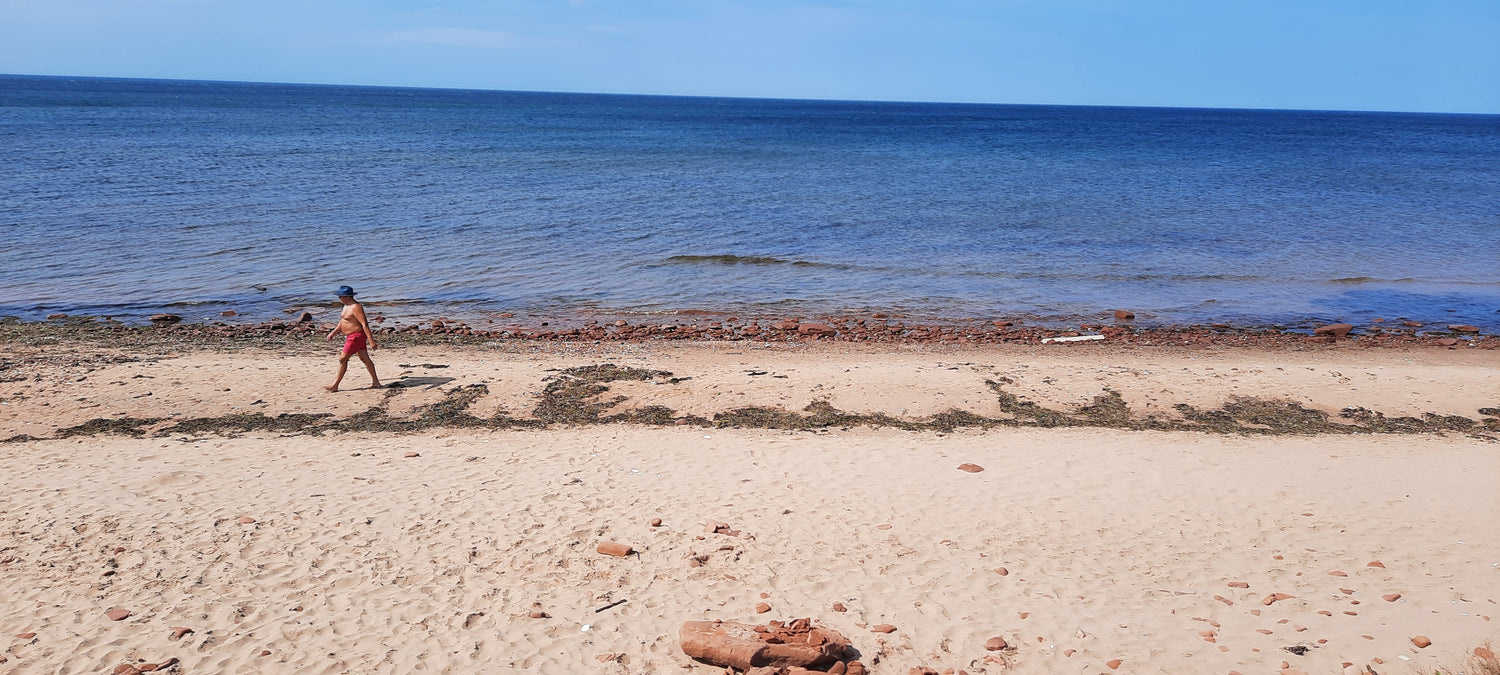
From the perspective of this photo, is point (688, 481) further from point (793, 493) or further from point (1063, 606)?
point (1063, 606)

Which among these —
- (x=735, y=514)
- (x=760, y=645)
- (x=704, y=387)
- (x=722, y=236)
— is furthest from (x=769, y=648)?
(x=722, y=236)

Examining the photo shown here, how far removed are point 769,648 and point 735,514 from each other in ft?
8.66

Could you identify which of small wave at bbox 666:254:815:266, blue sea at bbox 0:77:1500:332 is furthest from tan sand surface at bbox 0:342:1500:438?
small wave at bbox 666:254:815:266

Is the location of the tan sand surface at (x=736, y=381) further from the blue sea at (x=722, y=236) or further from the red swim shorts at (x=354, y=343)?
the blue sea at (x=722, y=236)

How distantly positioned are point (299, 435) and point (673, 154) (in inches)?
1787

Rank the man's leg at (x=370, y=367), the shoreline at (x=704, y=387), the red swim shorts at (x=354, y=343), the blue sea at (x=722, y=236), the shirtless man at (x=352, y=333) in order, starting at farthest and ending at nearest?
the blue sea at (x=722, y=236) → the man's leg at (x=370, y=367) → the red swim shorts at (x=354, y=343) → the shirtless man at (x=352, y=333) → the shoreline at (x=704, y=387)

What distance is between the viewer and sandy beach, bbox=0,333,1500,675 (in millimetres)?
5855

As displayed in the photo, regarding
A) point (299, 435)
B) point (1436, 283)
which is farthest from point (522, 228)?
point (1436, 283)

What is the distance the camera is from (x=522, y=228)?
26.5 meters

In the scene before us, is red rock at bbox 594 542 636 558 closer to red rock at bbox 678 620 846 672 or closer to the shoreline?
red rock at bbox 678 620 846 672

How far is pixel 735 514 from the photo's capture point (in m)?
7.95

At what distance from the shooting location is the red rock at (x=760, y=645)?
533 centimetres

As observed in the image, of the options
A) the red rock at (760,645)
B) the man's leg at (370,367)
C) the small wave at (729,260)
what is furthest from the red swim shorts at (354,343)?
the small wave at (729,260)

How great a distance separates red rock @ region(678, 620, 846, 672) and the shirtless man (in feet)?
23.1
